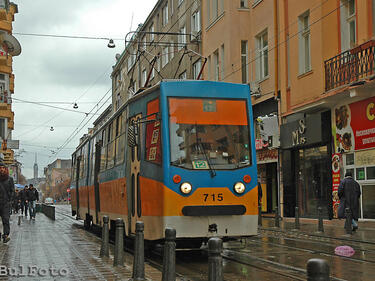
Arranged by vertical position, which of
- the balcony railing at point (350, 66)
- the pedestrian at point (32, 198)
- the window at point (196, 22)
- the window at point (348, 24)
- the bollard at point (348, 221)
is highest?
the window at point (196, 22)

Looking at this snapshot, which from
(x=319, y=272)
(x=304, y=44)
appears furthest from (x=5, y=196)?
(x=304, y=44)

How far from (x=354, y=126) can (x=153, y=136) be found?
1129 cm

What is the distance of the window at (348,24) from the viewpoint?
68.1 ft

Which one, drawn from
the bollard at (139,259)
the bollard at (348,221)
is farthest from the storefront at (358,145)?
the bollard at (139,259)

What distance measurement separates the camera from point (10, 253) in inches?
460

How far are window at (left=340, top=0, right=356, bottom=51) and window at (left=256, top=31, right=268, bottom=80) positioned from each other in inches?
264

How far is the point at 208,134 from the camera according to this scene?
10.9m

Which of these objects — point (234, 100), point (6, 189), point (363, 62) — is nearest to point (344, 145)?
point (363, 62)

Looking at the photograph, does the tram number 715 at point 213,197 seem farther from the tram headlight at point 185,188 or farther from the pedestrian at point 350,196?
the pedestrian at point 350,196

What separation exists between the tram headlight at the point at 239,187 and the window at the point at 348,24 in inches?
455

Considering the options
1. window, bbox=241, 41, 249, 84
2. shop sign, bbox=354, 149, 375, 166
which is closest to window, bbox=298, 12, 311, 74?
shop sign, bbox=354, 149, 375, 166

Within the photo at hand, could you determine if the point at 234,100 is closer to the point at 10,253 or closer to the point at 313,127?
the point at 10,253

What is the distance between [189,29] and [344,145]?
20418 millimetres

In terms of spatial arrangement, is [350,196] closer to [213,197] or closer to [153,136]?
[213,197]
